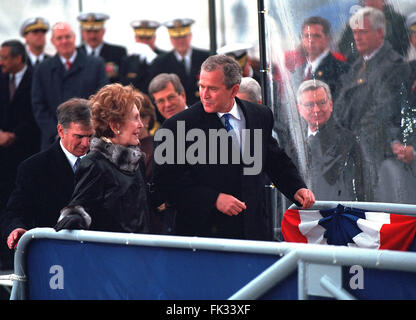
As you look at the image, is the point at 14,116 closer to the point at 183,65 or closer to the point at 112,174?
the point at 183,65

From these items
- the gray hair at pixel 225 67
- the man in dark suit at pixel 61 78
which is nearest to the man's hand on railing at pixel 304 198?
the gray hair at pixel 225 67

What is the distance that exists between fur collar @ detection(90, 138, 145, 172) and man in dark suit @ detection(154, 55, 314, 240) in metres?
0.28

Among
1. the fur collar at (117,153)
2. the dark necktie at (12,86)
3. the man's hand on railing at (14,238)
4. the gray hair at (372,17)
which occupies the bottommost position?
the man's hand on railing at (14,238)


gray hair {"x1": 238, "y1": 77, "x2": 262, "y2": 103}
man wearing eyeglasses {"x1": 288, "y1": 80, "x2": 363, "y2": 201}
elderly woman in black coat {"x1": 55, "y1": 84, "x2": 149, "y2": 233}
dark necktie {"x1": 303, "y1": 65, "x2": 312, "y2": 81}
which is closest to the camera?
elderly woman in black coat {"x1": 55, "y1": 84, "x2": 149, "y2": 233}

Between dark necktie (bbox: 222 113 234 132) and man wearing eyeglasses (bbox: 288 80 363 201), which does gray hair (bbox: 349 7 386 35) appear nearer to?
man wearing eyeglasses (bbox: 288 80 363 201)

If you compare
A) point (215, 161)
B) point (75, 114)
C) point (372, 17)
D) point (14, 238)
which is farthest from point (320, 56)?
point (14, 238)

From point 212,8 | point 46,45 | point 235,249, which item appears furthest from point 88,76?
point 235,249

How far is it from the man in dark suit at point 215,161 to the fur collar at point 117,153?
28 centimetres

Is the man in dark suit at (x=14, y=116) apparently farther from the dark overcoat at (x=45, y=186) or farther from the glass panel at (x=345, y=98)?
the glass panel at (x=345, y=98)

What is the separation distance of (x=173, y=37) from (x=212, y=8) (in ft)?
11.8

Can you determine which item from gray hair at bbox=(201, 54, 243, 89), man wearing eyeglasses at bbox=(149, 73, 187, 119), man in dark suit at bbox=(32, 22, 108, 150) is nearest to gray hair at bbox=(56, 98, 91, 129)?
gray hair at bbox=(201, 54, 243, 89)

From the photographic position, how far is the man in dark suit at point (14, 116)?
8.66 metres

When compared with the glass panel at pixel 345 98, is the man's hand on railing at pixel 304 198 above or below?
below

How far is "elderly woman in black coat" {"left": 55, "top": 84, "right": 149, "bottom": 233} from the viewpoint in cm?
441
